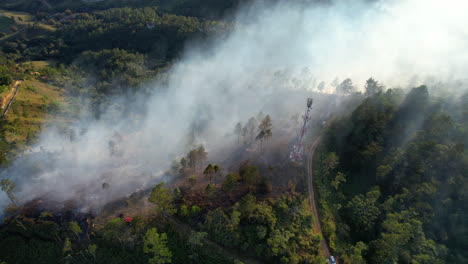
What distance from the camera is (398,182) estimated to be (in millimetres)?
69250

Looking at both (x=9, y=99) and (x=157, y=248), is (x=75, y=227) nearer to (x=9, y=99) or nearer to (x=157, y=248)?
(x=157, y=248)

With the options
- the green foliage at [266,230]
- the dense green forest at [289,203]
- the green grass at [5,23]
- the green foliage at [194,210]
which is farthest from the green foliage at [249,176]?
the green grass at [5,23]

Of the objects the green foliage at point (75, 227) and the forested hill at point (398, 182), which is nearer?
the green foliage at point (75, 227)

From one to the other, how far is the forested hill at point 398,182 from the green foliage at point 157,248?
1436 inches

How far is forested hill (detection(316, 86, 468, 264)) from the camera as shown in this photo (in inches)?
2318

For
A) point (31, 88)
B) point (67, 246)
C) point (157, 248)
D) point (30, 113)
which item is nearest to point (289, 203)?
point (157, 248)

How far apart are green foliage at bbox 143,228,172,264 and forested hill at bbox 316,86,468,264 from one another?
36483 mm

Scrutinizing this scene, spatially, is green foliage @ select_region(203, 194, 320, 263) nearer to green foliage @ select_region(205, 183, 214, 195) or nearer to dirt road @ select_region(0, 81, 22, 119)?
green foliage @ select_region(205, 183, 214, 195)

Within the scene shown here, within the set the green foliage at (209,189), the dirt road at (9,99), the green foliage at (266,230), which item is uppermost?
the dirt road at (9,99)

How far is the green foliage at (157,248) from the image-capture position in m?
51.3

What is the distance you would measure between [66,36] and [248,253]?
18577cm

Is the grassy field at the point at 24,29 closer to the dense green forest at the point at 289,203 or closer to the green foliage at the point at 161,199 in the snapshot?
the dense green forest at the point at 289,203

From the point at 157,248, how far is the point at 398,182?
63.8 metres

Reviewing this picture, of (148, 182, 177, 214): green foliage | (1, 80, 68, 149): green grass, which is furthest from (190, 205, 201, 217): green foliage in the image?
(1, 80, 68, 149): green grass
